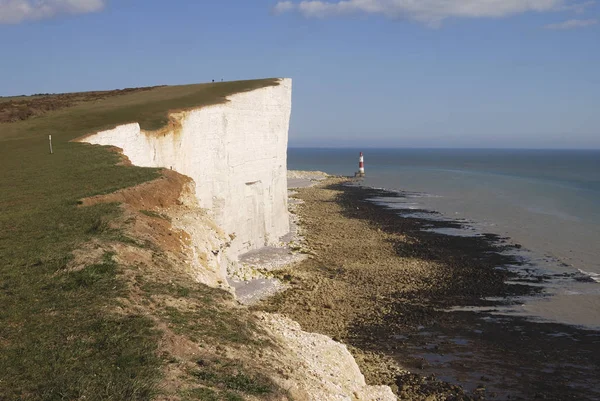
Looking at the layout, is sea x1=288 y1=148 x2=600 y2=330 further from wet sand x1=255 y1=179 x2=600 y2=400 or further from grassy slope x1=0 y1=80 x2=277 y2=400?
grassy slope x1=0 y1=80 x2=277 y2=400

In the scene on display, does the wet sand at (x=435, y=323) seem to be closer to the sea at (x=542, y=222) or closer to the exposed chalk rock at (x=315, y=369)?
the sea at (x=542, y=222)

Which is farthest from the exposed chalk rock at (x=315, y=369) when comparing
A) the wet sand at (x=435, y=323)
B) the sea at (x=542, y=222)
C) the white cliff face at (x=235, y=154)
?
the white cliff face at (x=235, y=154)

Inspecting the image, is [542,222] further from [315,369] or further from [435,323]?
[315,369]

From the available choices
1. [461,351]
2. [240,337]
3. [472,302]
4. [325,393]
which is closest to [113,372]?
[240,337]

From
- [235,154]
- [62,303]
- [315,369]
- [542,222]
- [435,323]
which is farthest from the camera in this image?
[542,222]

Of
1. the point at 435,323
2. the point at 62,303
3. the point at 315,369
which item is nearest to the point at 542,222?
the point at 435,323

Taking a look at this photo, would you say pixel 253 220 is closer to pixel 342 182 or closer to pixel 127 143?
pixel 127 143
